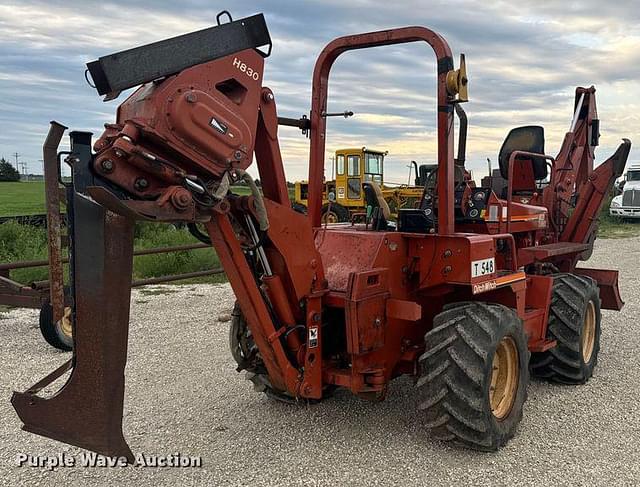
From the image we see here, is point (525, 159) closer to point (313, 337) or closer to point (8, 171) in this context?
point (313, 337)

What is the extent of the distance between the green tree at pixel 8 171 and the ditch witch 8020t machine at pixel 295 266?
69776mm

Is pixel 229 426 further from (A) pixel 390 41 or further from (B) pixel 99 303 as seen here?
(A) pixel 390 41

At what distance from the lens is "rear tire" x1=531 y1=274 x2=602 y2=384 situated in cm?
571

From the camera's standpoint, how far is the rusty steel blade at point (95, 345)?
3.27m

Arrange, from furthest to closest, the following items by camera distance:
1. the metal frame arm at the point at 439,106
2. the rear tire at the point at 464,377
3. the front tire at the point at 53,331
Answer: the front tire at the point at 53,331 → the metal frame arm at the point at 439,106 → the rear tire at the point at 464,377

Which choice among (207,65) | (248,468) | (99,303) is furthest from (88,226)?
(248,468)

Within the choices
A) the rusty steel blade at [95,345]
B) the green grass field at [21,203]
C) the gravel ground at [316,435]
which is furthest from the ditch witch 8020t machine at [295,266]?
the green grass field at [21,203]

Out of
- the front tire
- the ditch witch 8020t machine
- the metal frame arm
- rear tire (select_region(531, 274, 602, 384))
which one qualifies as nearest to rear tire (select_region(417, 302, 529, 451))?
the ditch witch 8020t machine

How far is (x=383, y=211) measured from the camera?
4.97 m

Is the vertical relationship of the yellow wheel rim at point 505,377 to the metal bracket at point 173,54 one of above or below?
below

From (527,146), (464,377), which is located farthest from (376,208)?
(527,146)

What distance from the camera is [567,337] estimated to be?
5754 mm

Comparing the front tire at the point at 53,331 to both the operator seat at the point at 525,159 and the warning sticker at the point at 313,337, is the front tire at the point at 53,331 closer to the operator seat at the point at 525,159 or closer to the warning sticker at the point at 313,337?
the warning sticker at the point at 313,337

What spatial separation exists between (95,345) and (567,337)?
4.21m
